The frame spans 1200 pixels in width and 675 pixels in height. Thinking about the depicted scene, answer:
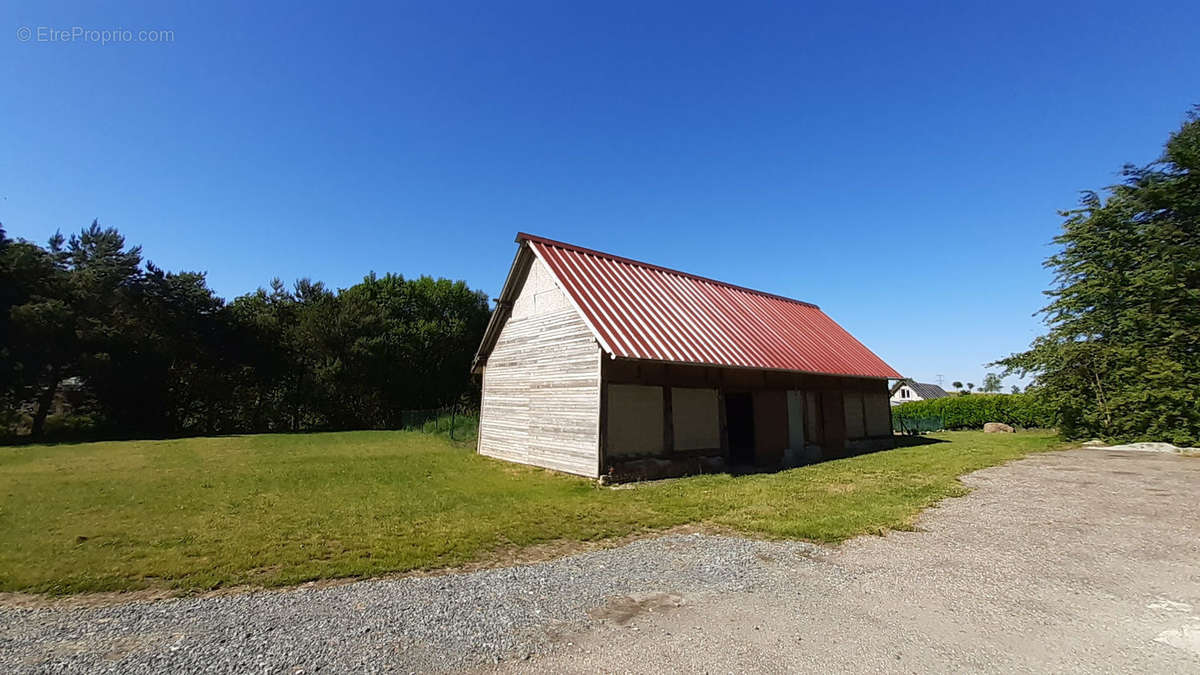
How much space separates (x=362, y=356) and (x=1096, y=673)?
39.7 metres

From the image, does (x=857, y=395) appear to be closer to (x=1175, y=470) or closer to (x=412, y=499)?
(x=1175, y=470)

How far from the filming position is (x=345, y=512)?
885 cm

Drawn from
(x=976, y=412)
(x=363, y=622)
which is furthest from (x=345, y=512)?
(x=976, y=412)

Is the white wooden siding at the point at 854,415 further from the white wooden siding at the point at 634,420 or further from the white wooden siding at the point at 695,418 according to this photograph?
the white wooden siding at the point at 634,420

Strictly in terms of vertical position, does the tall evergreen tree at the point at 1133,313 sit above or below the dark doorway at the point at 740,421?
above

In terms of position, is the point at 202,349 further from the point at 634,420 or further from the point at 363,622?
the point at 363,622

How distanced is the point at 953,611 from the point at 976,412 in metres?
40.6

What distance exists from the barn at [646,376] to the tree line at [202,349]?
913 inches

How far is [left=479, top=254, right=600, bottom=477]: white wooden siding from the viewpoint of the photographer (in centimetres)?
1318

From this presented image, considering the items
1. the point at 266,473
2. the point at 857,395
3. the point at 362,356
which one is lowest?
the point at 266,473

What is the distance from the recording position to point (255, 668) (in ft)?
11.8

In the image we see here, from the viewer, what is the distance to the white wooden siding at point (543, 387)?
43.2ft

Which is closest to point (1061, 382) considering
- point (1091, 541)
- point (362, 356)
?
point (1091, 541)

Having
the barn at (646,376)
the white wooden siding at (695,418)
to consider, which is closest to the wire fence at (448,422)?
the barn at (646,376)
